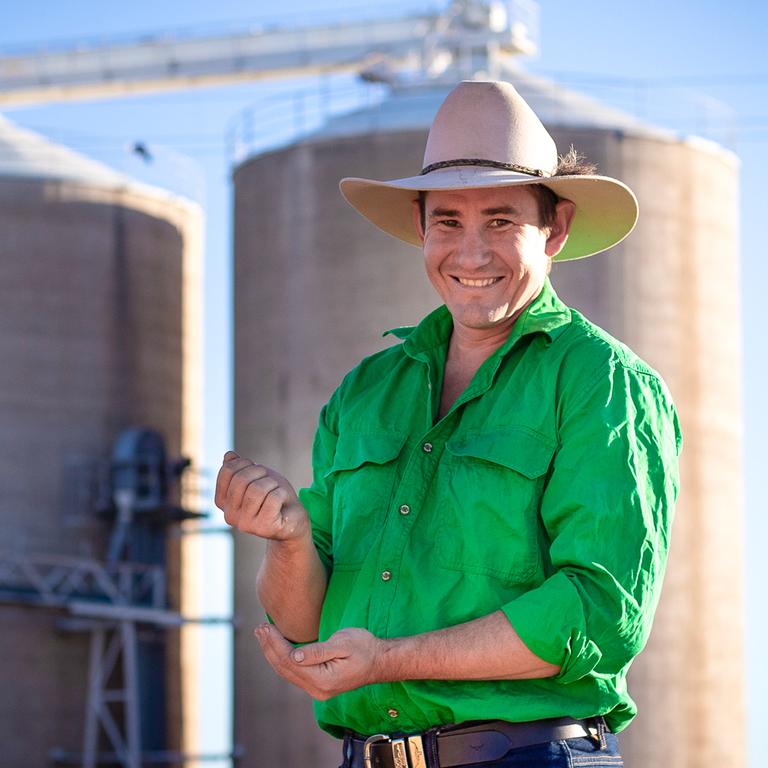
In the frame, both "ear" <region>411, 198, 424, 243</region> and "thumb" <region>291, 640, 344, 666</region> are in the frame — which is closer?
"thumb" <region>291, 640, 344, 666</region>

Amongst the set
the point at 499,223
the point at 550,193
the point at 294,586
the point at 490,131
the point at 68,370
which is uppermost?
the point at 68,370

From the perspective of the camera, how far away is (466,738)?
4086mm

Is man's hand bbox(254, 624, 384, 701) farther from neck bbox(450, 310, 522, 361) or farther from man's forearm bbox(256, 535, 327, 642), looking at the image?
neck bbox(450, 310, 522, 361)

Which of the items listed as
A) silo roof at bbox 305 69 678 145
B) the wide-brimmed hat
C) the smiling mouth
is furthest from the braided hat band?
silo roof at bbox 305 69 678 145

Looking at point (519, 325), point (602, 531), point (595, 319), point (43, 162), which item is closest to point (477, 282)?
point (519, 325)

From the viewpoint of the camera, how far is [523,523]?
4.17 m

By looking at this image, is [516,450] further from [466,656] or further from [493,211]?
[493,211]

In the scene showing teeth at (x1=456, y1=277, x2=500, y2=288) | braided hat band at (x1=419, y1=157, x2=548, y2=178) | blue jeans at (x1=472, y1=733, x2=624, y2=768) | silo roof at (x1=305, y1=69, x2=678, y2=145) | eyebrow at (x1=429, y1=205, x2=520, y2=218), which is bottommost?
blue jeans at (x1=472, y1=733, x2=624, y2=768)

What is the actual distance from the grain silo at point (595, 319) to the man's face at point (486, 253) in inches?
824

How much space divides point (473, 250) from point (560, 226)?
0.35m

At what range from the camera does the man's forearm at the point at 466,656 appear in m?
4.00

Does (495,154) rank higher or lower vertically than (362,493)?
higher

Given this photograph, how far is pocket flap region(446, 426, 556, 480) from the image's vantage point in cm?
418

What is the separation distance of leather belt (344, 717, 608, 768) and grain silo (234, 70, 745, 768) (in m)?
21.3
